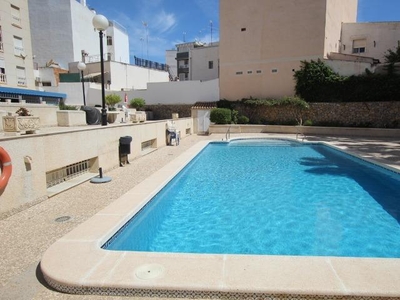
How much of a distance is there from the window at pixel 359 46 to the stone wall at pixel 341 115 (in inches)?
398

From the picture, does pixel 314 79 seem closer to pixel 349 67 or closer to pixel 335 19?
pixel 349 67

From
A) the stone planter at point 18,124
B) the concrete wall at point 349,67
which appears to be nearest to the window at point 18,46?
the stone planter at point 18,124

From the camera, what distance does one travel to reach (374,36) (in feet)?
85.9

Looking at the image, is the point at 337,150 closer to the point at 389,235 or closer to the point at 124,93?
the point at 389,235

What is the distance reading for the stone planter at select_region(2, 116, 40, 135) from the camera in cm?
580

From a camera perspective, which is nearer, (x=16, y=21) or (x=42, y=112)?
(x=42, y=112)

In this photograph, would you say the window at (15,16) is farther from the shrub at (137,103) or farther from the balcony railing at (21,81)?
the shrub at (137,103)

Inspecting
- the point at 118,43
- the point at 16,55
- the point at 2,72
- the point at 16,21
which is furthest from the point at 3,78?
the point at 118,43

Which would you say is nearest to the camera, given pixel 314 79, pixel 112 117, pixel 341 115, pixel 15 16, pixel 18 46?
pixel 112 117

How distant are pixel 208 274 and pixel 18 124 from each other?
544cm

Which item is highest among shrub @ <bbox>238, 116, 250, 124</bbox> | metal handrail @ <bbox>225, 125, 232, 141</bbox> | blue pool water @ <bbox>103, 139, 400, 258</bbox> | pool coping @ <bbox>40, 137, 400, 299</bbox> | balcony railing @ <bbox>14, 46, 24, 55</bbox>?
balcony railing @ <bbox>14, 46, 24, 55</bbox>

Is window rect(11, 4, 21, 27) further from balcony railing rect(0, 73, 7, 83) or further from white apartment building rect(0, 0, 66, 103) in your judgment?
balcony railing rect(0, 73, 7, 83)

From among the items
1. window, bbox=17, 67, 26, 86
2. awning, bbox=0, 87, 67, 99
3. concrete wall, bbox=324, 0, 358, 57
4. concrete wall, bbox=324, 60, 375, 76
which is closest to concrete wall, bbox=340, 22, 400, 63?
concrete wall, bbox=324, 0, 358, 57

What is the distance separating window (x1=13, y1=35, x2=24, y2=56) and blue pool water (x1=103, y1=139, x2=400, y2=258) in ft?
84.7
